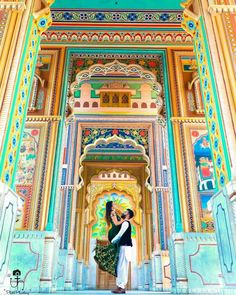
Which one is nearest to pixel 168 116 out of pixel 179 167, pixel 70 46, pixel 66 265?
pixel 179 167

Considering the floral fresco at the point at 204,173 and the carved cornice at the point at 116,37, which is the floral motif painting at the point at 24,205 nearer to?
the floral fresco at the point at 204,173

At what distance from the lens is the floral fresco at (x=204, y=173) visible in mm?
3838

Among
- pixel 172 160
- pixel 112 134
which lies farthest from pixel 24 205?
pixel 112 134

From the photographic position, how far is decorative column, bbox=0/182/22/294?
6.73 feet

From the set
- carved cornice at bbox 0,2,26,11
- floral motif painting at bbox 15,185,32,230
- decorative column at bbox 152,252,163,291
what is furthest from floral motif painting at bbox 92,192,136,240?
carved cornice at bbox 0,2,26,11

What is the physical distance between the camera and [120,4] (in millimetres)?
4570

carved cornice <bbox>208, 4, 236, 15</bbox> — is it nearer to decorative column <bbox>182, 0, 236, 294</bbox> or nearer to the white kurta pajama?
decorative column <bbox>182, 0, 236, 294</bbox>

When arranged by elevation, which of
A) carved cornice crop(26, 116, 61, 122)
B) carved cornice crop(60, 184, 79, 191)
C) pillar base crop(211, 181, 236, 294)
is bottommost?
pillar base crop(211, 181, 236, 294)

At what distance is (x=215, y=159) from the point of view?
8.11ft

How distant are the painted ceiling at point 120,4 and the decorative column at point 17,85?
1693 millimetres

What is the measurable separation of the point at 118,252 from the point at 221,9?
9.15 ft

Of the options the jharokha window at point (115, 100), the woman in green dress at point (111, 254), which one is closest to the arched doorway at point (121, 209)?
the jharokha window at point (115, 100)

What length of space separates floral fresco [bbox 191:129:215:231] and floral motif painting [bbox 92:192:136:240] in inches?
198

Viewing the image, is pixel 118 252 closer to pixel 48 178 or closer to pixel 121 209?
pixel 48 178
